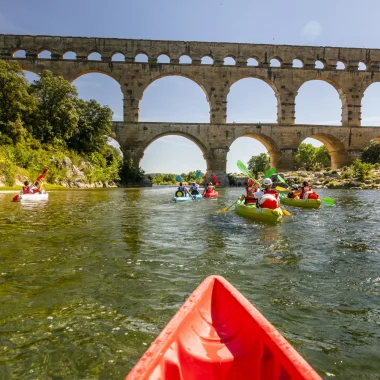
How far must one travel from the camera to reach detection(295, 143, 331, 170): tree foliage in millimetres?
79188

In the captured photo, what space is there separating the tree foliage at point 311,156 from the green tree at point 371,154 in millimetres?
36064

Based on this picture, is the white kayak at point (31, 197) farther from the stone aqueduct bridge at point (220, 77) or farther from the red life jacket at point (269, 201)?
the stone aqueduct bridge at point (220, 77)

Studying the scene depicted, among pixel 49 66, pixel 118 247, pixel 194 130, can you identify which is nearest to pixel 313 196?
pixel 118 247

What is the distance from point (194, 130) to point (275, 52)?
15.4m

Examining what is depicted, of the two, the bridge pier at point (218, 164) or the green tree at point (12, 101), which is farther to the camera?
the bridge pier at point (218, 164)

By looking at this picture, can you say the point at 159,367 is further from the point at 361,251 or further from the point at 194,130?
the point at 194,130

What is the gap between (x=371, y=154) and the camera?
42.4 metres

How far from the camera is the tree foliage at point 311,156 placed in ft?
260

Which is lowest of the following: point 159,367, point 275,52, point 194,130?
point 159,367

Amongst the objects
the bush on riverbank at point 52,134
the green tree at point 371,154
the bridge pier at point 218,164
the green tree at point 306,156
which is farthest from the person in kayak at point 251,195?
the green tree at point 306,156

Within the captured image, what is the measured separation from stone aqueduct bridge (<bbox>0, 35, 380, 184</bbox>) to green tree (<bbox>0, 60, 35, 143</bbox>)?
12187mm

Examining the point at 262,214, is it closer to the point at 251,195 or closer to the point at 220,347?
the point at 251,195

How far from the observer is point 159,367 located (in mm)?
1870

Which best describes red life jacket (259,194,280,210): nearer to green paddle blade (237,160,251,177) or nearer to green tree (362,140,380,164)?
green paddle blade (237,160,251,177)
